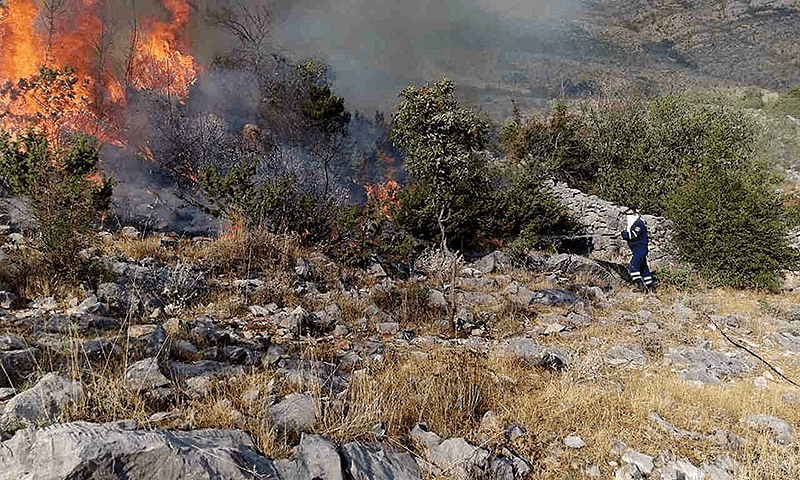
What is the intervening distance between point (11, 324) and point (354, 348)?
3077 millimetres

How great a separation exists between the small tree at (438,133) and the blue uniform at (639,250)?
15.4 feet

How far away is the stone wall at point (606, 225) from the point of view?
45.3 feet

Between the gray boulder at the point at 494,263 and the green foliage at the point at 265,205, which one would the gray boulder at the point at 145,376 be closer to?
the green foliage at the point at 265,205

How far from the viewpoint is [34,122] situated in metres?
13.7

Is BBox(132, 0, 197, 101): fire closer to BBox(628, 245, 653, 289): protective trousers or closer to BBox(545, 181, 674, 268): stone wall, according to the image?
BBox(545, 181, 674, 268): stone wall

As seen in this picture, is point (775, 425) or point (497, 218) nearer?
point (775, 425)

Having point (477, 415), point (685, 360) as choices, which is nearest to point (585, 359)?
point (685, 360)

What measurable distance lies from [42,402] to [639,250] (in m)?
9.72

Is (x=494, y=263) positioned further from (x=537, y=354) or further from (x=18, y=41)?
(x=18, y=41)

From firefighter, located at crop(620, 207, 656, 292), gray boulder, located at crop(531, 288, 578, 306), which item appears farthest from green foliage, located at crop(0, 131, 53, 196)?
firefighter, located at crop(620, 207, 656, 292)

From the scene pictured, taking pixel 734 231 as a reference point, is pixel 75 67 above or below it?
above

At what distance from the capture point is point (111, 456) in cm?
181

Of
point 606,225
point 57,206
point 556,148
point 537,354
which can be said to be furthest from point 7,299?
point 556,148

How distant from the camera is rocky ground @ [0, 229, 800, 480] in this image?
2.25 metres
